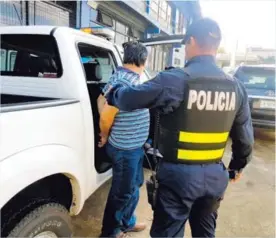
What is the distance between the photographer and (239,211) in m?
3.29

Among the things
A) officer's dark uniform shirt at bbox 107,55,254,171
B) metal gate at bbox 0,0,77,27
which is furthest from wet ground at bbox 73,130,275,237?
metal gate at bbox 0,0,77,27

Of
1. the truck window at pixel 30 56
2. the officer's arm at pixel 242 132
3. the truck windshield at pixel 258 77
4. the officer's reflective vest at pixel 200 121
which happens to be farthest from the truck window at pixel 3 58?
the truck windshield at pixel 258 77

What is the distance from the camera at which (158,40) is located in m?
3.72

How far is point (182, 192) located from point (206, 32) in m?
0.88

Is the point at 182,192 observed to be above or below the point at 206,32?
below

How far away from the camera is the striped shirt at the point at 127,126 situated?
7.06ft

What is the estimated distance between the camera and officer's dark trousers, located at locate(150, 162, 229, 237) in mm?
1631

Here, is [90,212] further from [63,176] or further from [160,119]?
[160,119]

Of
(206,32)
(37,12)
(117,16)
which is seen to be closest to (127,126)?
(206,32)

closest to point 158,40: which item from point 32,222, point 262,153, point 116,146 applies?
point 116,146

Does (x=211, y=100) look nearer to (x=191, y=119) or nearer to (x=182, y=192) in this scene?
(x=191, y=119)

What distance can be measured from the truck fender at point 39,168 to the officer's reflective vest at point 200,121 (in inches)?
23.9

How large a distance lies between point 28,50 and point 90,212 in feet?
5.63

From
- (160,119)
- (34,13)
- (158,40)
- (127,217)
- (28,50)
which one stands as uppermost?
(34,13)
